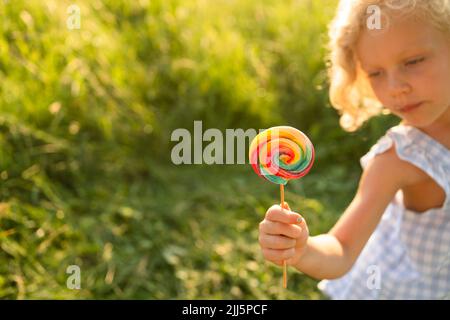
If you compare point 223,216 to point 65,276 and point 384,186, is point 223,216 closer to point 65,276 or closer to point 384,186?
point 65,276

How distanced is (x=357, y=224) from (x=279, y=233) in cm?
37

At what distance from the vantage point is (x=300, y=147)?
1.68m

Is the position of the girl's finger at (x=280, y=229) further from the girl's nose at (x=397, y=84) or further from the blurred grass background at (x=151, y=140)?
the blurred grass background at (x=151, y=140)

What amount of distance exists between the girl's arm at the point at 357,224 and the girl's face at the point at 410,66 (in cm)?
17

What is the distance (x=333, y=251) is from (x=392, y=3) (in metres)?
0.71

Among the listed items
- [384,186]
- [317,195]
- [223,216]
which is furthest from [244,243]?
[384,186]

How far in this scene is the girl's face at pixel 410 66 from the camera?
1848mm

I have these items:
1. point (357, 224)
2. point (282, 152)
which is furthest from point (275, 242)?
point (357, 224)

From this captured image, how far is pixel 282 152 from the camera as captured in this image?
5.55 feet

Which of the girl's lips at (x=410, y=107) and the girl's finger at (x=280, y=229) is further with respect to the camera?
the girl's lips at (x=410, y=107)

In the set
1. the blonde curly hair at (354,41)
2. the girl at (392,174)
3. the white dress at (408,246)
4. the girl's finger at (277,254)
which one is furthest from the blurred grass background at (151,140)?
the girl's finger at (277,254)

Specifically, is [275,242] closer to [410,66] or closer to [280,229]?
[280,229]
